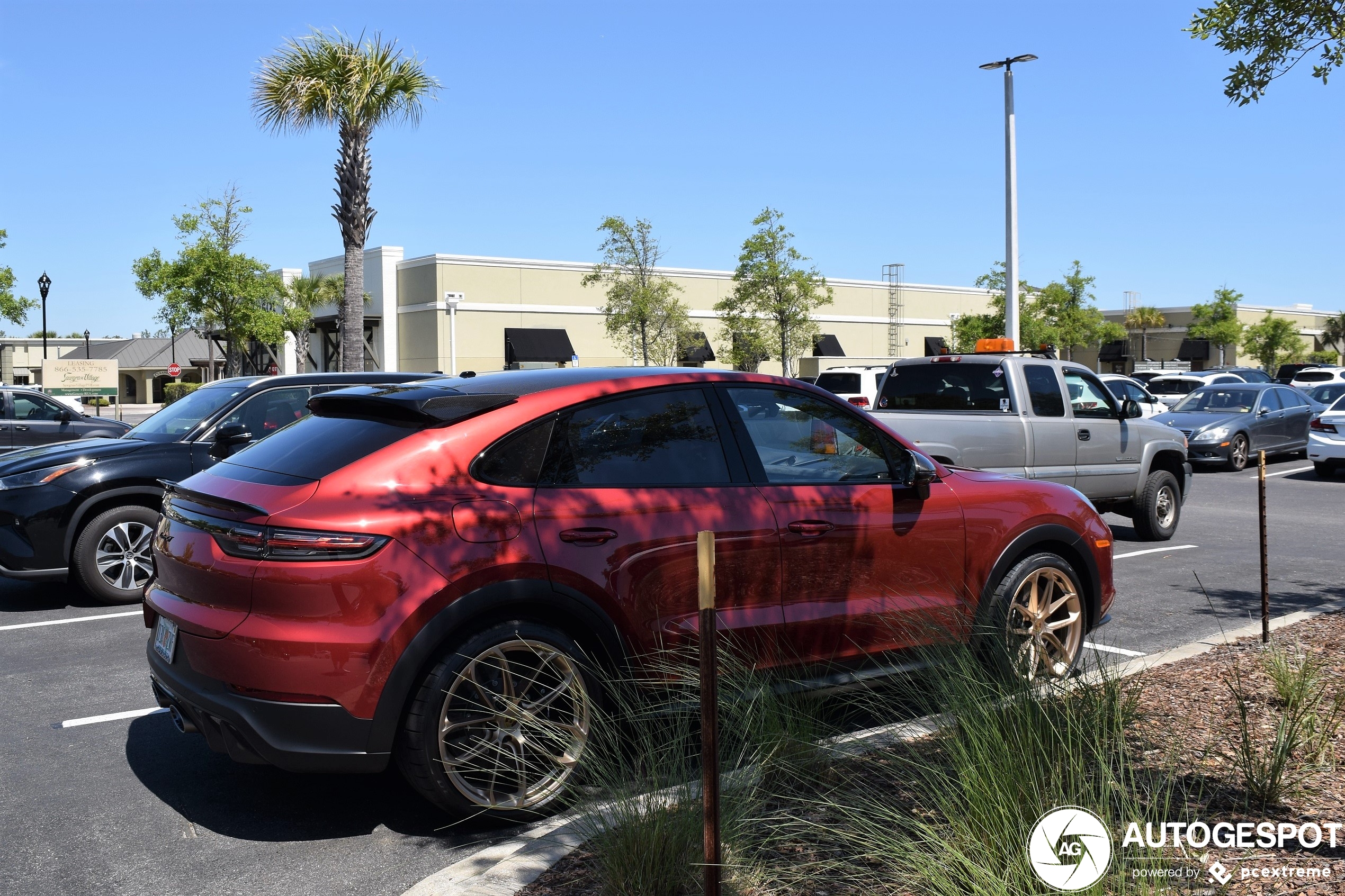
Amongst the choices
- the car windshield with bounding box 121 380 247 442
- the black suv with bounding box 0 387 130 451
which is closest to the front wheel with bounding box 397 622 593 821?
the car windshield with bounding box 121 380 247 442

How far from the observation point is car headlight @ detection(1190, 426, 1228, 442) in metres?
20.5

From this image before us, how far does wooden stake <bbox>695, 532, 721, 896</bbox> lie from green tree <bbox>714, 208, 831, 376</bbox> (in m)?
40.3

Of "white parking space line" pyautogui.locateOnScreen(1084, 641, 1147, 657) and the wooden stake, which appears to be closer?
the wooden stake

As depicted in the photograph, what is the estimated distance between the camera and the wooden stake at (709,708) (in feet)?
8.80

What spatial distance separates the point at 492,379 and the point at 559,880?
2.33 metres

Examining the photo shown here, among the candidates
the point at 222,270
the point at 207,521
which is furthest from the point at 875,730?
the point at 222,270

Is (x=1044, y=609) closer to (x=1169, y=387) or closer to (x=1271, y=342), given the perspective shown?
(x=1169, y=387)

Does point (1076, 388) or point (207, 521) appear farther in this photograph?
Answer: point (1076, 388)

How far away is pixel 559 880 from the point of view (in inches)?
139

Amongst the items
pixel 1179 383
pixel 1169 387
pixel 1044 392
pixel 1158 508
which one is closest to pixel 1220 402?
pixel 1179 383

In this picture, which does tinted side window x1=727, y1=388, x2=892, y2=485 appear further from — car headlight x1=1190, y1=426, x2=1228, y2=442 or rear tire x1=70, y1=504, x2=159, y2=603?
car headlight x1=1190, y1=426, x2=1228, y2=442

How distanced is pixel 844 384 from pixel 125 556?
17.0 m

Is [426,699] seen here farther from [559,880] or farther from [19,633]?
[19,633]

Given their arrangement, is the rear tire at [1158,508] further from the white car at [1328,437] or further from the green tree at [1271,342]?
the green tree at [1271,342]
